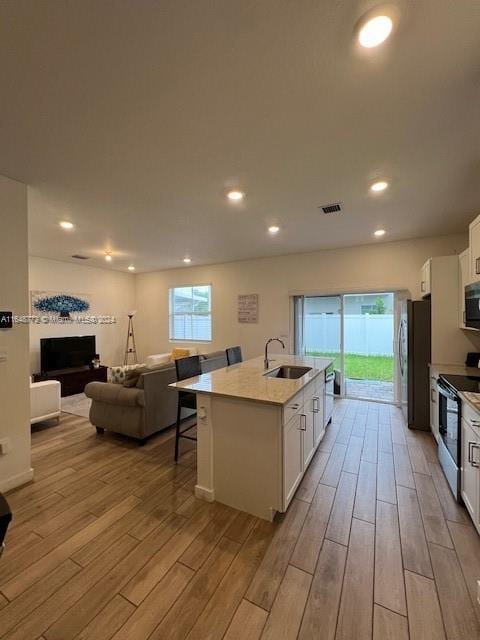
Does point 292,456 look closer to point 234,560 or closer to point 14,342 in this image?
point 234,560

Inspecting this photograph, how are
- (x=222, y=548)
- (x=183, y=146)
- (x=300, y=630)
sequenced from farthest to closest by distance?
(x=183, y=146) → (x=222, y=548) → (x=300, y=630)

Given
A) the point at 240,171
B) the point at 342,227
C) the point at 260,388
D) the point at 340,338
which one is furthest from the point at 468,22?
the point at 340,338

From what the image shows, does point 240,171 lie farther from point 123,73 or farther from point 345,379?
point 345,379

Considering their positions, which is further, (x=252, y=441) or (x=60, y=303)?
(x=60, y=303)

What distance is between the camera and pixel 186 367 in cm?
311

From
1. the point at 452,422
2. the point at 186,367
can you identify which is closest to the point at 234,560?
the point at 186,367

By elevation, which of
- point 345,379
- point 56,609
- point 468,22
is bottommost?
point 56,609

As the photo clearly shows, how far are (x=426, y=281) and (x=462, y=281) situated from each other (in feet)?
1.73

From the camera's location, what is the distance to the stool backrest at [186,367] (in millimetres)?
3010

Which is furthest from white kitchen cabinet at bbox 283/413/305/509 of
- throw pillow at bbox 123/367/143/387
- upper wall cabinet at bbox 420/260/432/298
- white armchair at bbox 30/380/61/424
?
white armchair at bbox 30/380/61/424

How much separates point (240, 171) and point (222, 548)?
9.28ft

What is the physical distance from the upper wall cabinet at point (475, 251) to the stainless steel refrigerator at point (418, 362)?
3.17 feet

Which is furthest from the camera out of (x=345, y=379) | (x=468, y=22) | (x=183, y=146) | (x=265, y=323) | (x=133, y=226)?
(x=265, y=323)

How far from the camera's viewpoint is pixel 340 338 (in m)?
5.11
